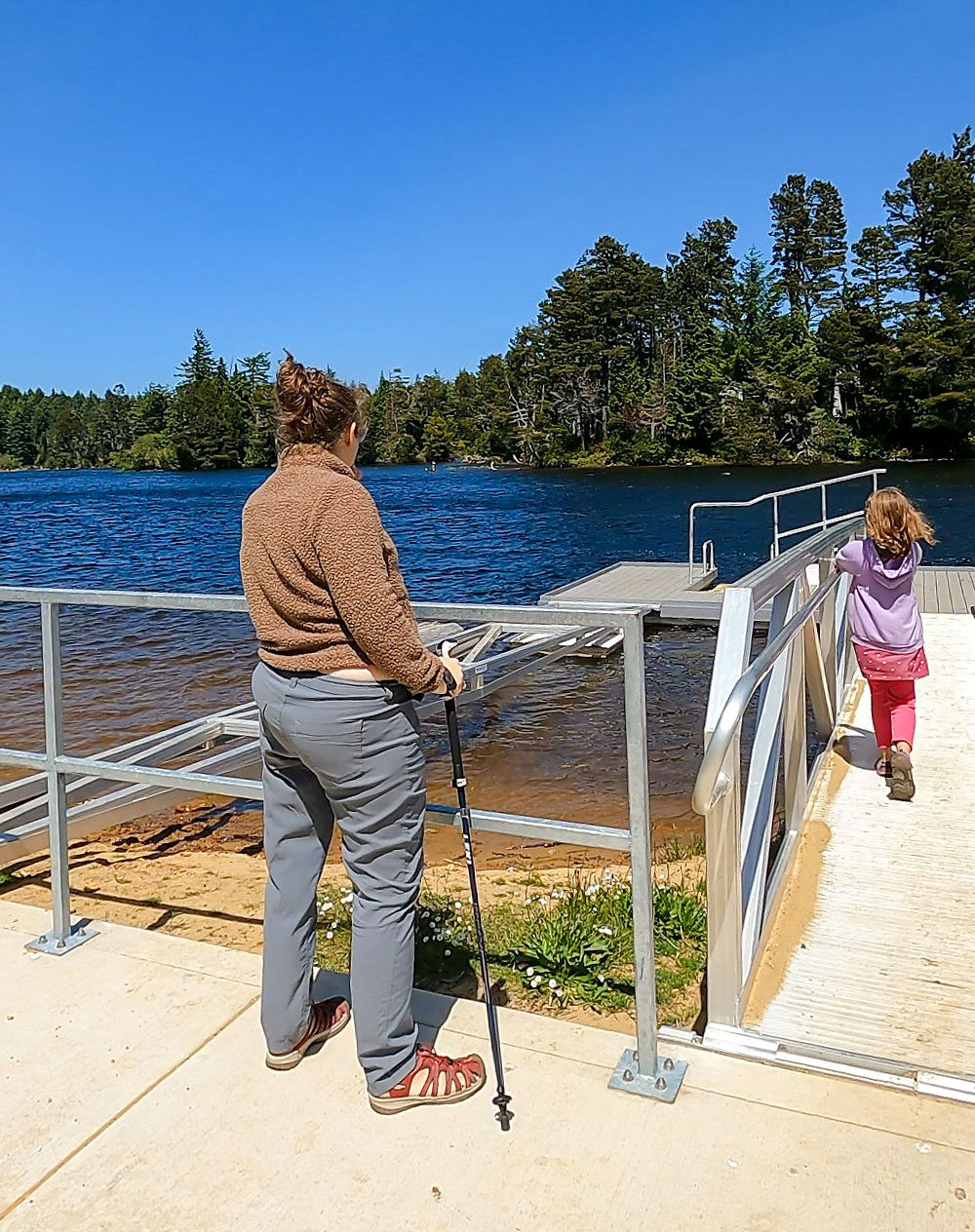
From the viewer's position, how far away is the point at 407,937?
7.23 feet

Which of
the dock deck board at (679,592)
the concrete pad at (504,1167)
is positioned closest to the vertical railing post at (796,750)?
the concrete pad at (504,1167)

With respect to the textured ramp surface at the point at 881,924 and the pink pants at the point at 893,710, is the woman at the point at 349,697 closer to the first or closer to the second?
the textured ramp surface at the point at 881,924

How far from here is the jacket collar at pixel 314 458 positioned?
2156 mm

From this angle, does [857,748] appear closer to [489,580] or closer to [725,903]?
[725,903]

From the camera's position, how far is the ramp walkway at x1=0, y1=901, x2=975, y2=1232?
6.13 ft

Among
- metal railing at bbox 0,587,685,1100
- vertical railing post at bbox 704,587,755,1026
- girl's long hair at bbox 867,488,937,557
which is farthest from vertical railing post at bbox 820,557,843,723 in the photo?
metal railing at bbox 0,587,685,1100

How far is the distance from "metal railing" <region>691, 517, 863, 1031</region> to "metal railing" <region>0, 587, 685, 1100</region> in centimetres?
18

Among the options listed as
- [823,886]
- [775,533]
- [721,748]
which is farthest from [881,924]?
[775,533]

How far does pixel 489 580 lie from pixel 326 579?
763 inches

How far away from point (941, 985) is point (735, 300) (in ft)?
225

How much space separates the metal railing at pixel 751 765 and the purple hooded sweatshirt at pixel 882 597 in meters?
0.14

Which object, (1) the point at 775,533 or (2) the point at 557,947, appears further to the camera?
(1) the point at 775,533

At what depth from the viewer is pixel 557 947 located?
338 centimetres

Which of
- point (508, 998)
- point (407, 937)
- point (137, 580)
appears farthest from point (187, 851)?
point (137, 580)
